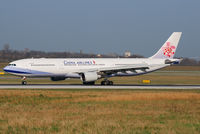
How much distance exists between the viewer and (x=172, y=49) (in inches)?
2302

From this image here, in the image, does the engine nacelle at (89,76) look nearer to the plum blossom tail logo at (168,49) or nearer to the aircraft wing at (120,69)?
the aircraft wing at (120,69)

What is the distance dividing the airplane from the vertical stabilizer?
110 cm

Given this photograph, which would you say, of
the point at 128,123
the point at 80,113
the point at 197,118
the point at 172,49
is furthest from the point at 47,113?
the point at 172,49

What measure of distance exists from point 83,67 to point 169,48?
14412 mm

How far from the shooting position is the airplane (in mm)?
51500

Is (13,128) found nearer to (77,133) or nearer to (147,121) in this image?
(77,133)

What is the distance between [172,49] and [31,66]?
22.1 metres

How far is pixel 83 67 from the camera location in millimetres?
53531

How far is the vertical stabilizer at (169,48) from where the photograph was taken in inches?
2293

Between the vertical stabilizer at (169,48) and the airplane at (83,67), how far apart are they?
3.62 ft

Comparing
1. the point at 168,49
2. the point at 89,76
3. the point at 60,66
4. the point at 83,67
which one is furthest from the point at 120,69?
the point at 168,49

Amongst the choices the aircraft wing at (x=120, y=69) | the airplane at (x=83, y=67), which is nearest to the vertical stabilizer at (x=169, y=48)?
the airplane at (x=83, y=67)

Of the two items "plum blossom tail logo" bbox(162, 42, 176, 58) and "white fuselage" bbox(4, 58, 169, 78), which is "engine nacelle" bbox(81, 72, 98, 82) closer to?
"white fuselage" bbox(4, 58, 169, 78)

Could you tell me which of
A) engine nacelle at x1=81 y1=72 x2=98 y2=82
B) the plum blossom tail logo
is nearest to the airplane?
engine nacelle at x1=81 y1=72 x2=98 y2=82
